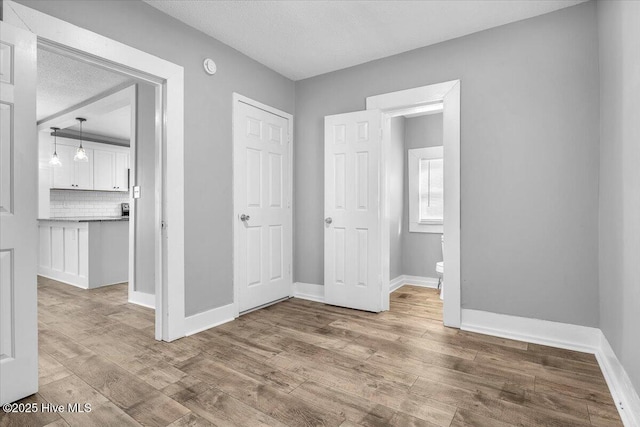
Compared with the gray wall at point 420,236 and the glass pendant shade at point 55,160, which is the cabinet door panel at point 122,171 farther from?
the gray wall at point 420,236

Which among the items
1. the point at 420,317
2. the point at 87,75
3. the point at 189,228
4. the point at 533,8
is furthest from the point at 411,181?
the point at 87,75

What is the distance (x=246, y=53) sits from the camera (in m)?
3.31

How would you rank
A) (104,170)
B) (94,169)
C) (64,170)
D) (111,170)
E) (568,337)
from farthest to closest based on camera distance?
(111,170)
(104,170)
(94,169)
(64,170)
(568,337)

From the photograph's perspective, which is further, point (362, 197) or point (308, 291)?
point (308, 291)

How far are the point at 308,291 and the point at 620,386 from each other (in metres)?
2.76

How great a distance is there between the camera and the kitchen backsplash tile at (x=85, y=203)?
249 inches

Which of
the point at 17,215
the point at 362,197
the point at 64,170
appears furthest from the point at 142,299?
the point at 64,170

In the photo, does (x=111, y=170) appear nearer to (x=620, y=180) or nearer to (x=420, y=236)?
(x=420, y=236)

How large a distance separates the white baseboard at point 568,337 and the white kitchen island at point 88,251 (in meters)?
4.57

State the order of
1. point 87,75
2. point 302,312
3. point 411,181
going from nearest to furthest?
point 302,312 < point 87,75 < point 411,181

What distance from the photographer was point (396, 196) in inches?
178

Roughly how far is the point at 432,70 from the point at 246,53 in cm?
182

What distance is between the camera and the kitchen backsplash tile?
6.31 metres

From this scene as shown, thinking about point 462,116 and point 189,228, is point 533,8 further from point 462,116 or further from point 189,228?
point 189,228
